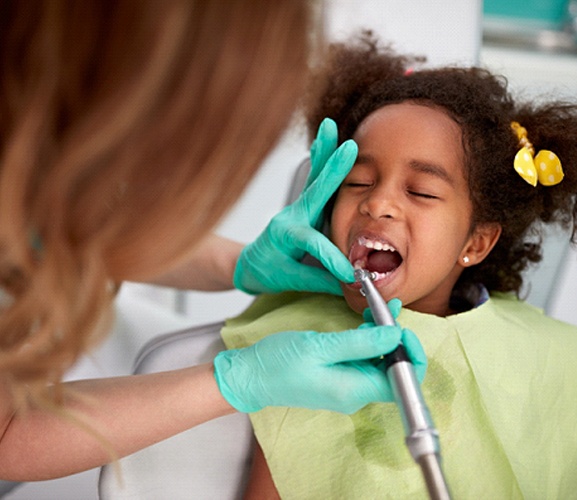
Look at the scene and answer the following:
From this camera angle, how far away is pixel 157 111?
644mm

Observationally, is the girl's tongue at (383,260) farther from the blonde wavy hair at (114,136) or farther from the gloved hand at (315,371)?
the blonde wavy hair at (114,136)

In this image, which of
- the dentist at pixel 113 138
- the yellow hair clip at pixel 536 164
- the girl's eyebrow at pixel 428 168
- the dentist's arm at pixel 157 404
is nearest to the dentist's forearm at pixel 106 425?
the dentist's arm at pixel 157 404

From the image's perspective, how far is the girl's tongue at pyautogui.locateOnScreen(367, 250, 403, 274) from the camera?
1.18m

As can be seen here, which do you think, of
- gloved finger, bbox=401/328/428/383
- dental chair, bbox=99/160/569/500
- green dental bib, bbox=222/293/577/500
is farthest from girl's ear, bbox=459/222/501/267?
dental chair, bbox=99/160/569/500

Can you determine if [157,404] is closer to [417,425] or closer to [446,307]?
[417,425]

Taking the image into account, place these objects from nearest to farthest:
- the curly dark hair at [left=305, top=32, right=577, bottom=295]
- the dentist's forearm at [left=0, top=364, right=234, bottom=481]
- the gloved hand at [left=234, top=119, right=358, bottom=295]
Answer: the dentist's forearm at [left=0, top=364, right=234, bottom=481] → the gloved hand at [left=234, top=119, right=358, bottom=295] → the curly dark hair at [left=305, top=32, right=577, bottom=295]

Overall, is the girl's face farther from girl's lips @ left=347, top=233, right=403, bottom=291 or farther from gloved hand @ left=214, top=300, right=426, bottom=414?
gloved hand @ left=214, top=300, right=426, bottom=414

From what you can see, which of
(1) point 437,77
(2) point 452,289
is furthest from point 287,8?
(2) point 452,289

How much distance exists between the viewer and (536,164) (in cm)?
122

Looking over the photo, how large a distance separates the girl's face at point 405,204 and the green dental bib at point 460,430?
8 cm

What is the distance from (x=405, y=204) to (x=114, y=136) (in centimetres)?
61

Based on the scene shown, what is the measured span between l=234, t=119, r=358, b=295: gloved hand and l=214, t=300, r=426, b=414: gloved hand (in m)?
0.17

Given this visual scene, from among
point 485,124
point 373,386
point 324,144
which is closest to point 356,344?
point 373,386

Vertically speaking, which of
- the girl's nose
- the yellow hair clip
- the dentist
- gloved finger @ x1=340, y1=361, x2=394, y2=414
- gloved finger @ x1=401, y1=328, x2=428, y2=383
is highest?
the yellow hair clip
